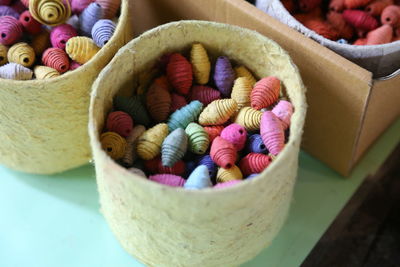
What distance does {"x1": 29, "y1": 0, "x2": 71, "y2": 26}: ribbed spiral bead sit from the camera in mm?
608

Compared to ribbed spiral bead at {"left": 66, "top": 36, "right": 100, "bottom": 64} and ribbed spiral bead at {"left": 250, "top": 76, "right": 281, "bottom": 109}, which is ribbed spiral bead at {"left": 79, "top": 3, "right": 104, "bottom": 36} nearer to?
ribbed spiral bead at {"left": 66, "top": 36, "right": 100, "bottom": 64}

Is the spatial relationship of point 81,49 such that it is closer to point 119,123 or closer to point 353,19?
point 119,123

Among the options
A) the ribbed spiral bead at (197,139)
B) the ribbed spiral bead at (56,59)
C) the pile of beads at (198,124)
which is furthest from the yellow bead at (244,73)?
the ribbed spiral bead at (56,59)

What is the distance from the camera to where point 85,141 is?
2.12 ft

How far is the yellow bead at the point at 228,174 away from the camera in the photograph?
539mm

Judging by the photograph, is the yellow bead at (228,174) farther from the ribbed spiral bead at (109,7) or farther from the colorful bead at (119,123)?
the ribbed spiral bead at (109,7)

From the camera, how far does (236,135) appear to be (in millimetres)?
564

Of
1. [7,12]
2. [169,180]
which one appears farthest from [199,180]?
[7,12]

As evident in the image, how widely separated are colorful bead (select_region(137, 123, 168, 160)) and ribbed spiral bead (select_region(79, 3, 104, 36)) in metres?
0.17

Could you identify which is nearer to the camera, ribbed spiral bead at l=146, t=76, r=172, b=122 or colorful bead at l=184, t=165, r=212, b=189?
colorful bead at l=184, t=165, r=212, b=189

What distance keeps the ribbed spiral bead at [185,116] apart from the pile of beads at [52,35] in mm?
120

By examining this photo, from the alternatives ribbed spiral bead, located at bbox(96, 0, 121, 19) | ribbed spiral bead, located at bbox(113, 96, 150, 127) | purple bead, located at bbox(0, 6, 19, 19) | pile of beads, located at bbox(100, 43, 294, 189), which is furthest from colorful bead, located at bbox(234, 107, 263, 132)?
purple bead, located at bbox(0, 6, 19, 19)

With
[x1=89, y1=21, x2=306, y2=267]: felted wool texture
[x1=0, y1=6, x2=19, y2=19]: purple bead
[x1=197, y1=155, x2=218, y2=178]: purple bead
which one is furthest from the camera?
[x1=0, y1=6, x2=19, y2=19]: purple bead

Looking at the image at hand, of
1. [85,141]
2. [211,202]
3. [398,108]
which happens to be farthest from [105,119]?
[398,108]
